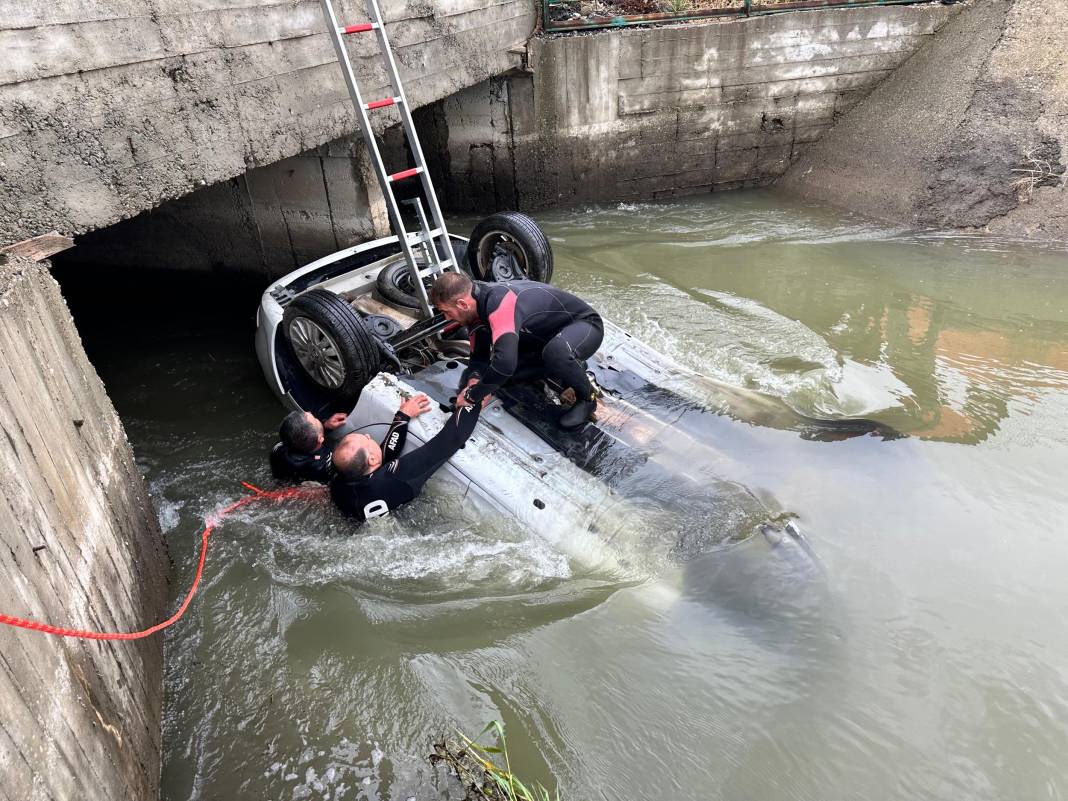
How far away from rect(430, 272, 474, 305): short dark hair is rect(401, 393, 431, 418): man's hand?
599mm

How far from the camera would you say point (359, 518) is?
432cm

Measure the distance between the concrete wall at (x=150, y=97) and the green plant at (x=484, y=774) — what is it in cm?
378

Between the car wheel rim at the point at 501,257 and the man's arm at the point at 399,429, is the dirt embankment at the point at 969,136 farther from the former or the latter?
the man's arm at the point at 399,429

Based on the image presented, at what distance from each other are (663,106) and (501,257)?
18.4 ft

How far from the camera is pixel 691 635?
372 cm

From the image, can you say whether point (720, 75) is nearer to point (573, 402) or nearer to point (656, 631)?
point (573, 402)

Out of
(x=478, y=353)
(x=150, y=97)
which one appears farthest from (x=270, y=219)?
(x=478, y=353)

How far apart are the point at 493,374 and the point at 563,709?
1.79 meters

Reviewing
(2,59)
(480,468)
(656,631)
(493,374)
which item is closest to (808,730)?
(656,631)

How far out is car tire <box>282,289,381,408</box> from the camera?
15.7 ft

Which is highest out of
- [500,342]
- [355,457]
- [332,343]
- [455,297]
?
[455,297]

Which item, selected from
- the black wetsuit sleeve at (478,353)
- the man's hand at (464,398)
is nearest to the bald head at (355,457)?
the man's hand at (464,398)

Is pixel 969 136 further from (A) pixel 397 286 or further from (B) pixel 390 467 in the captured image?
(B) pixel 390 467

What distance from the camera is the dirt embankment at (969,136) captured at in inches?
361
